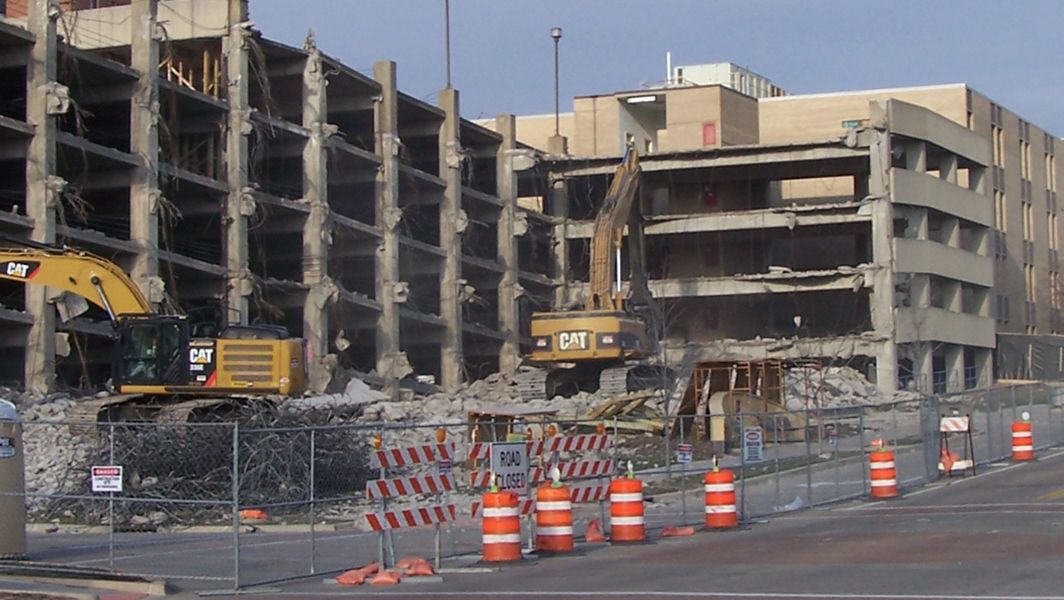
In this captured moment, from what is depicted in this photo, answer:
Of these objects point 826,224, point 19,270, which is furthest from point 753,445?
point 826,224

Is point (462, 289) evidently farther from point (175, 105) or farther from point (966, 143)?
point (966, 143)

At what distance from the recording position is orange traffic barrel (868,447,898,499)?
28.5 m

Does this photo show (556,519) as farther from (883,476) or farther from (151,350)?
(151,350)

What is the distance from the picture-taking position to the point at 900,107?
7012 centimetres

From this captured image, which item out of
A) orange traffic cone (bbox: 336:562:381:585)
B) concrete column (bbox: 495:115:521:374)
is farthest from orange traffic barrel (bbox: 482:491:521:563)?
concrete column (bbox: 495:115:521:374)

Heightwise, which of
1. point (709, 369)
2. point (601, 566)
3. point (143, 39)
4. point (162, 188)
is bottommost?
point (601, 566)

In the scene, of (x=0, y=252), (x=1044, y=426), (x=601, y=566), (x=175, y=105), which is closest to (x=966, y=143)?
(x=1044, y=426)

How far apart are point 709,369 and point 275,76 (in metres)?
22.3

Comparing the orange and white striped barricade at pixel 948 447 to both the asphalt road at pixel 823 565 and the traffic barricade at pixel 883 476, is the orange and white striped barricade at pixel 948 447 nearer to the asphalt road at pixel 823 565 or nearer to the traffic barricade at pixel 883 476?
the traffic barricade at pixel 883 476

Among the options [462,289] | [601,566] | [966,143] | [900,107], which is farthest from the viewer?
[966,143]

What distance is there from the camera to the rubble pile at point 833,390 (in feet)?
188

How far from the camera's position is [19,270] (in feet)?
104

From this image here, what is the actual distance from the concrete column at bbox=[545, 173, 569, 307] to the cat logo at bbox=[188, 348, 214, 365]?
39642 mm

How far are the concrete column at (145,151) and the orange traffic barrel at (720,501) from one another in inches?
1102
